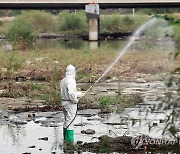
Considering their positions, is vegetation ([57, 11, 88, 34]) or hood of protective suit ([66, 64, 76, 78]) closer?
hood of protective suit ([66, 64, 76, 78])

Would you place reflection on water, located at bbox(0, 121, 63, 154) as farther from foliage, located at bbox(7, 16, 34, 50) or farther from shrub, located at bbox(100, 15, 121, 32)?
shrub, located at bbox(100, 15, 121, 32)

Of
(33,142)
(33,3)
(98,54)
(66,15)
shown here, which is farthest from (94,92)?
(66,15)

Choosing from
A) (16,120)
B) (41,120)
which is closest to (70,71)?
(41,120)

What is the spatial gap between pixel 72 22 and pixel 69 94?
77490 mm

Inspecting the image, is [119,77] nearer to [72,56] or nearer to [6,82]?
[6,82]

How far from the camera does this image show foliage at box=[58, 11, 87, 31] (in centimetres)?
8759

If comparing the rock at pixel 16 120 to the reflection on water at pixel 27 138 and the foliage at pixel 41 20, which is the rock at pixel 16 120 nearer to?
the reflection on water at pixel 27 138

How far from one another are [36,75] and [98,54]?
972 centimetres

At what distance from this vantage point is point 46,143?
12328 millimetres

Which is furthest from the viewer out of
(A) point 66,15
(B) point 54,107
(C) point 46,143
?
(A) point 66,15

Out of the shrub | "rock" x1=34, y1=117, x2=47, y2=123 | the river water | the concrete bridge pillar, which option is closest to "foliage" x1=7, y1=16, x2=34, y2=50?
the concrete bridge pillar

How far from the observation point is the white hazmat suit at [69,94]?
10.9 metres

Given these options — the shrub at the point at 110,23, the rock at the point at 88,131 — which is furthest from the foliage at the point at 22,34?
the shrub at the point at 110,23

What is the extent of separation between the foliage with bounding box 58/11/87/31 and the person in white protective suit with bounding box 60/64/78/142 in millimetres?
76437
